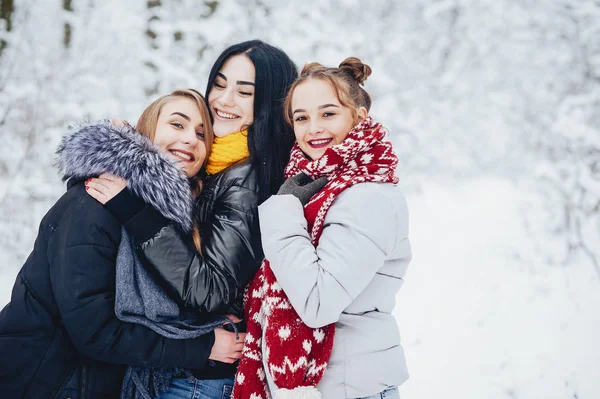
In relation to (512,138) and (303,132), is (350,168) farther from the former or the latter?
(512,138)

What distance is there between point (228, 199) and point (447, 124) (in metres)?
6.40

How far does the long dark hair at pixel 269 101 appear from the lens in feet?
7.45

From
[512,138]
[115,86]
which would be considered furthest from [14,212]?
[512,138]

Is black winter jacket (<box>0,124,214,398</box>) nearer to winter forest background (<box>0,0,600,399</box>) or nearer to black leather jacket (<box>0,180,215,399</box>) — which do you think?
black leather jacket (<box>0,180,215,399</box>)

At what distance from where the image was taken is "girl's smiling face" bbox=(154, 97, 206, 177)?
2.14 meters

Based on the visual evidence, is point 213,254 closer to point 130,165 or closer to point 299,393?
point 130,165

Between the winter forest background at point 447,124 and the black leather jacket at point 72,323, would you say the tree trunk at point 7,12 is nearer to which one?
the winter forest background at point 447,124

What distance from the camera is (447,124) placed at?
7.59m

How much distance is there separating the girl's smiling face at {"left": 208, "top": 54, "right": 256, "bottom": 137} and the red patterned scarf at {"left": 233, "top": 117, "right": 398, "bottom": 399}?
51cm

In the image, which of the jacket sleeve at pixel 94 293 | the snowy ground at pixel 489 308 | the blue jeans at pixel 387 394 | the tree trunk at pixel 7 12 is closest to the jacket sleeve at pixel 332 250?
the blue jeans at pixel 387 394

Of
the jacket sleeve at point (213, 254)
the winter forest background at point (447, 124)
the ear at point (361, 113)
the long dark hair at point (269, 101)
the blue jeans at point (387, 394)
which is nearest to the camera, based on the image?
the blue jeans at point (387, 394)

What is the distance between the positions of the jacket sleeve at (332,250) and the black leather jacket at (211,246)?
10.6 inches

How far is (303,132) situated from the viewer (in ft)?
6.46

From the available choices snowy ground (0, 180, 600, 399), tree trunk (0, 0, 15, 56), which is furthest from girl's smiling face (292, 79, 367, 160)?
tree trunk (0, 0, 15, 56)
